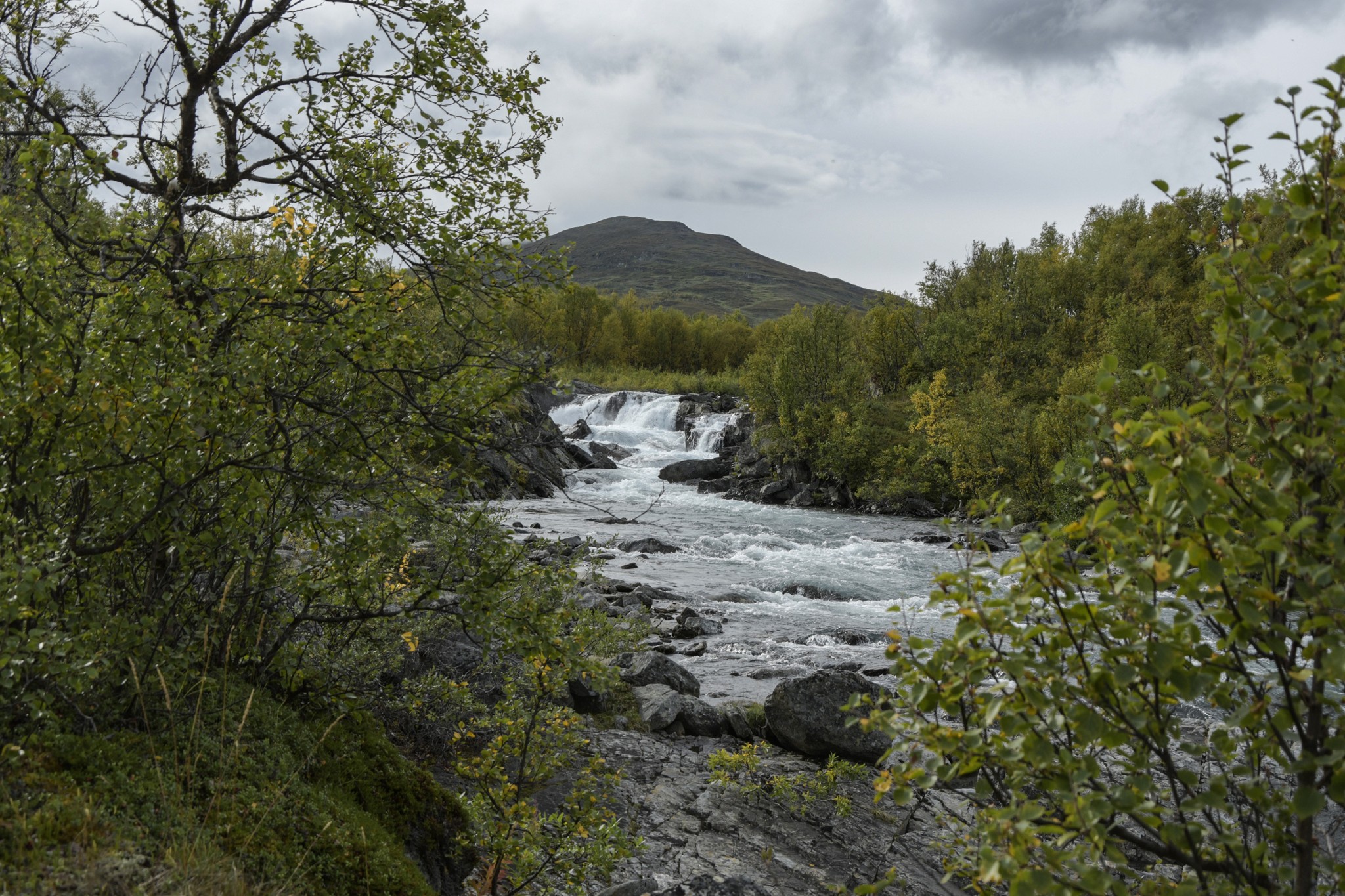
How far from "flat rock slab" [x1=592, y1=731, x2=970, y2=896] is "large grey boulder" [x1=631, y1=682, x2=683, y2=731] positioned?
877 mm

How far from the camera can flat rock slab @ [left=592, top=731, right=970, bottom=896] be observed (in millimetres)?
5871

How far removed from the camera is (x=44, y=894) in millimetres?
2689

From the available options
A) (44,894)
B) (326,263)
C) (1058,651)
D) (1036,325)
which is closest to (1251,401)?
(1058,651)

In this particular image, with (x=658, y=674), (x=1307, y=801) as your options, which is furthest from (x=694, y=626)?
(x=1307, y=801)

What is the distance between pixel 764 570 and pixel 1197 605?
20.2 meters

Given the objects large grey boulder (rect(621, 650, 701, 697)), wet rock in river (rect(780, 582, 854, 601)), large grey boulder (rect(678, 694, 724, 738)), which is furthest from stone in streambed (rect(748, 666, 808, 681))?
wet rock in river (rect(780, 582, 854, 601))

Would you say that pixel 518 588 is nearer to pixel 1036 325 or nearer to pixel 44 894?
pixel 44 894

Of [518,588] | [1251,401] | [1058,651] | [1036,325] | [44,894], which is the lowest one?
[44,894]

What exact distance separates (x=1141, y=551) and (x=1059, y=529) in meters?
0.30

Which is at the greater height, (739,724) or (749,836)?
(749,836)

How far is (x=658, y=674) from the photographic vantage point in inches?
431

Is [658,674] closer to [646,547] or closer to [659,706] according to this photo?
[659,706]

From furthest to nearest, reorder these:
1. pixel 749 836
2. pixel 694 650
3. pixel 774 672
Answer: pixel 694 650 → pixel 774 672 → pixel 749 836

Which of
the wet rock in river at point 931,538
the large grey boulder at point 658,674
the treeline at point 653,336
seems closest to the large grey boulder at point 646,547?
the wet rock in river at point 931,538
